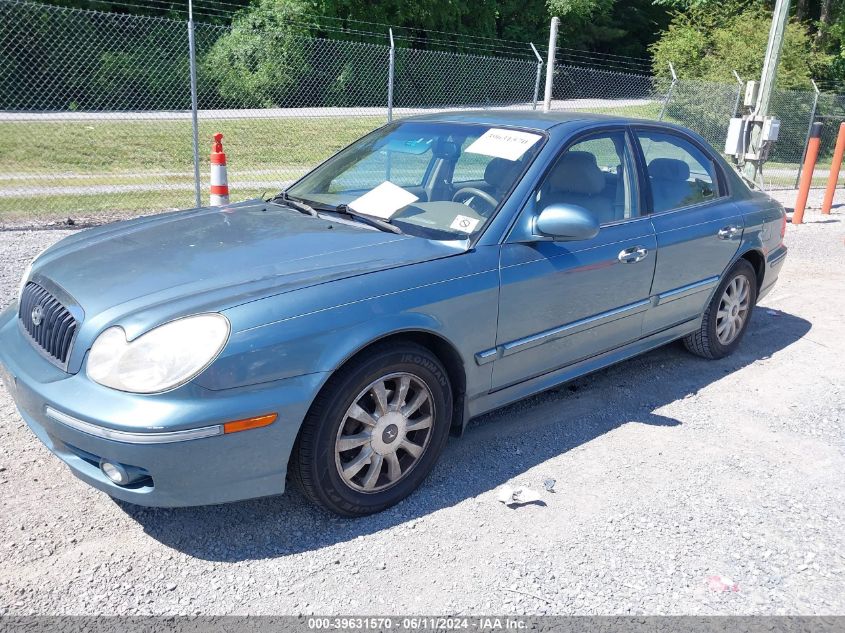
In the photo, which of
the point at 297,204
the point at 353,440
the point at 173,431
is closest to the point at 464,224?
the point at 297,204

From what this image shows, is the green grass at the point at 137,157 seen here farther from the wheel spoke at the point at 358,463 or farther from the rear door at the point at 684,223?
the wheel spoke at the point at 358,463

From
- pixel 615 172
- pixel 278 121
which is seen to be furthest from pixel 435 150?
Result: pixel 278 121

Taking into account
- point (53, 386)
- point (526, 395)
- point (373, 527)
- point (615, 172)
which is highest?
point (615, 172)

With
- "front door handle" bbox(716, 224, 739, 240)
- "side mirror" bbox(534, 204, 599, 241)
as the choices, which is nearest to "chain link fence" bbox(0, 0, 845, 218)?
"front door handle" bbox(716, 224, 739, 240)

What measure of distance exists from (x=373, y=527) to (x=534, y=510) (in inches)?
28.9

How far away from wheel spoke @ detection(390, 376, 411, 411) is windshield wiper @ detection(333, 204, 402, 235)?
77cm

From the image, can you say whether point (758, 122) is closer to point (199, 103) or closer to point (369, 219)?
point (369, 219)

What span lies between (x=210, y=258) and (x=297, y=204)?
97 centimetres

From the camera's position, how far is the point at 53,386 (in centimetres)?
275

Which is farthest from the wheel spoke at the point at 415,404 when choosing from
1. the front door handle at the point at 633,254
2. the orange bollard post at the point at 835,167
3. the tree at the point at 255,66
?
the tree at the point at 255,66

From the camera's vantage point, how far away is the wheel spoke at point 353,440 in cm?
298

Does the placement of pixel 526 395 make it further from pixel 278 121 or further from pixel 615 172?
pixel 278 121

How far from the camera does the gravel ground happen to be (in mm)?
2713

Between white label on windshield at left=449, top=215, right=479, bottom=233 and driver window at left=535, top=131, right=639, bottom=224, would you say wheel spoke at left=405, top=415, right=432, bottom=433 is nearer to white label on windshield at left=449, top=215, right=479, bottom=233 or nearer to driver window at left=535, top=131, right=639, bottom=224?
white label on windshield at left=449, top=215, right=479, bottom=233
